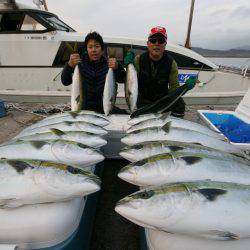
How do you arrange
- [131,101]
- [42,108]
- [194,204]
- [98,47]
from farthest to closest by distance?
[42,108], [98,47], [131,101], [194,204]

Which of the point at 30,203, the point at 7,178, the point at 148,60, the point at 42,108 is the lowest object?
the point at 42,108

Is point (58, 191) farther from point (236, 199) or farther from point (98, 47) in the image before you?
point (98, 47)

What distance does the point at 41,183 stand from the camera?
2.20 metres

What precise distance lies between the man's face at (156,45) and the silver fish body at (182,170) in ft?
9.69

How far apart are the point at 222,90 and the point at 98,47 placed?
23.2 feet

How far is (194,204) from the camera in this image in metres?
1.95

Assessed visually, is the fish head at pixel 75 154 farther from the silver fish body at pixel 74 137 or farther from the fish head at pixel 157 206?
the fish head at pixel 157 206

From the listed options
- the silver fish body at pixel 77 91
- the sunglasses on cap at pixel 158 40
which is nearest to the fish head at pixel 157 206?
the silver fish body at pixel 77 91

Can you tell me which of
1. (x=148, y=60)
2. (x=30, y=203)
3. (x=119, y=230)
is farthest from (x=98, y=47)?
(x=30, y=203)

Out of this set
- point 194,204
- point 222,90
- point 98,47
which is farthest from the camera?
point 222,90

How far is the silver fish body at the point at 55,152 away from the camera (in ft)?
8.99

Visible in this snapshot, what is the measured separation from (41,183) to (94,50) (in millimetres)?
Answer: 3136

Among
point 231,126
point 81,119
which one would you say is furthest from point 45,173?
point 231,126

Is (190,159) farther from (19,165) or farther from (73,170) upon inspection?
(19,165)
